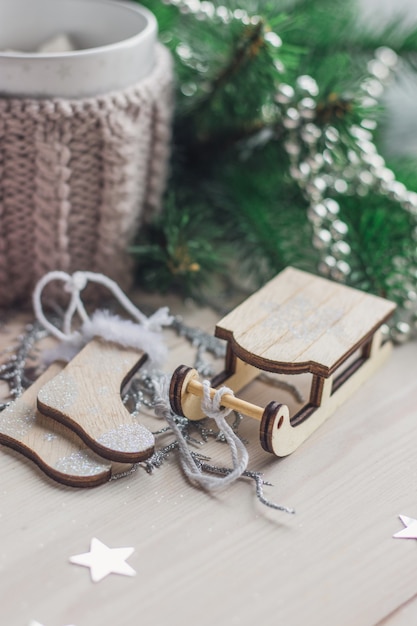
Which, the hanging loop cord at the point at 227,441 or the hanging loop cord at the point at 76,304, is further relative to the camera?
the hanging loop cord at the point at 76,304

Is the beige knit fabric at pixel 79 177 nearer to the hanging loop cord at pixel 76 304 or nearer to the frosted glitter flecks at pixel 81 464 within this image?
the hanging loop cord at pixel 76 304

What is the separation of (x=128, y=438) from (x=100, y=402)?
0.04 meters

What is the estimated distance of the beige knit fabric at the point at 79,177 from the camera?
573 mm

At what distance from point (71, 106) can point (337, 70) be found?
25 centimetres

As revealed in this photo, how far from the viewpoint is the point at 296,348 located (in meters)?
0.51

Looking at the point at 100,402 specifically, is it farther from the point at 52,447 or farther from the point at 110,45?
the point at 110,45

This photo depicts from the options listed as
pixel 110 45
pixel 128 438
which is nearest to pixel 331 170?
pixel 110 45

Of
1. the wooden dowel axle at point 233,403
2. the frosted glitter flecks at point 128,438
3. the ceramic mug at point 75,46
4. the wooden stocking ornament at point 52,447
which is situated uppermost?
the ceramic mug at point 75,46

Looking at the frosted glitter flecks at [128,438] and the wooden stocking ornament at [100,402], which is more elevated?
the frosted glitter flecks at [128,438]

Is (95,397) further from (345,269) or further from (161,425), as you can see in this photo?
(345,269)

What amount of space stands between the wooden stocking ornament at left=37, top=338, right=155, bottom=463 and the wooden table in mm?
26

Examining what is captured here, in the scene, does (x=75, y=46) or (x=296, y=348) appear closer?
(x=296, y=348)

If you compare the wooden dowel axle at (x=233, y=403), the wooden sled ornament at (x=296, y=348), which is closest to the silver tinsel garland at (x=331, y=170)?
→ the wooden sled ornament at (x=296, y=348)

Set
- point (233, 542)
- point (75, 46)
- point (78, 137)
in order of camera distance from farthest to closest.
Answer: point (75, 46) < point (78, 137) < point (233, 542)
